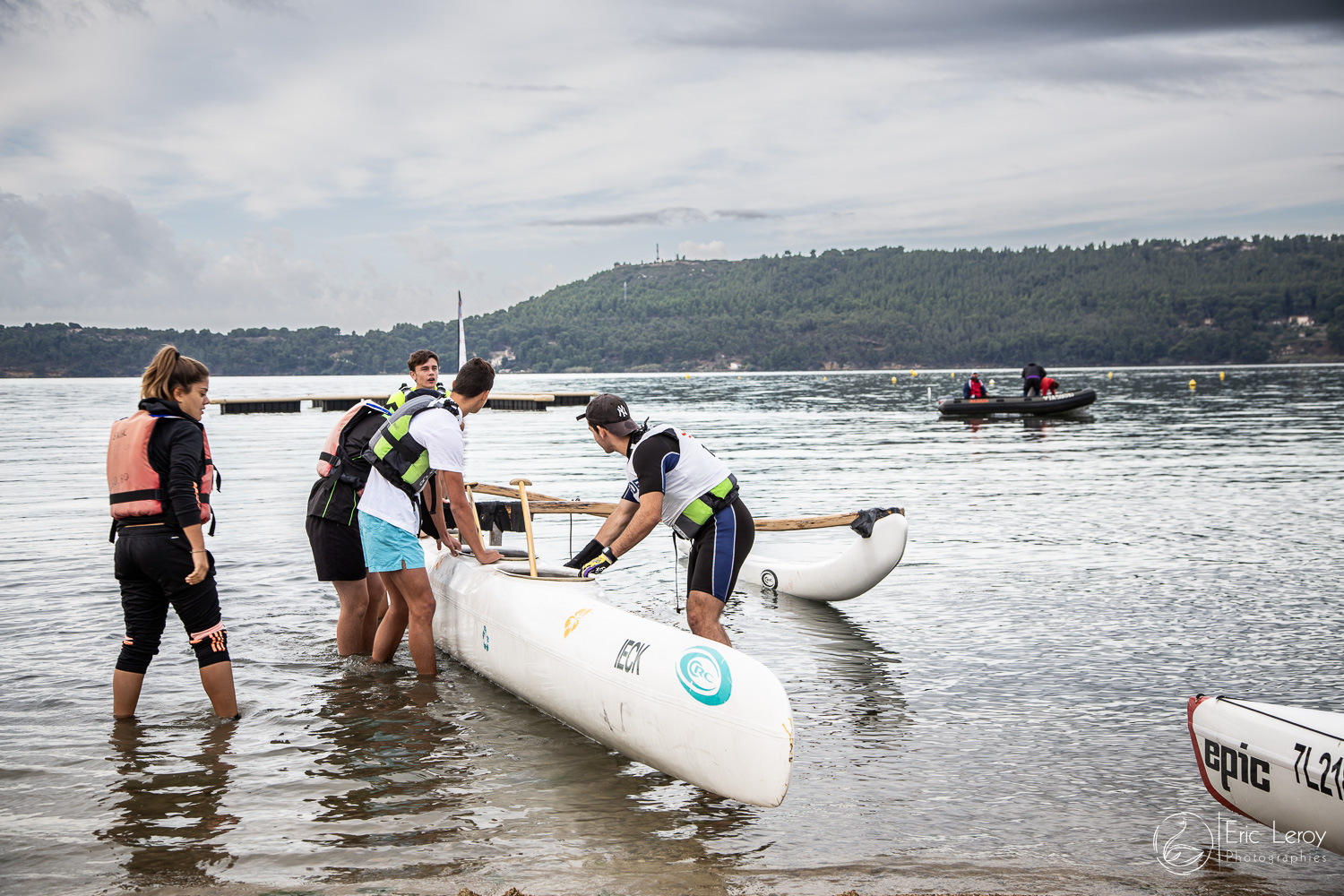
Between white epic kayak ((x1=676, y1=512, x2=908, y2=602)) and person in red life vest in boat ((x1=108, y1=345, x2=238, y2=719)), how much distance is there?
4883mm

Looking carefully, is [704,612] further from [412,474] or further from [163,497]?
[163,497]

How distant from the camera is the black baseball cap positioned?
5.62 metres

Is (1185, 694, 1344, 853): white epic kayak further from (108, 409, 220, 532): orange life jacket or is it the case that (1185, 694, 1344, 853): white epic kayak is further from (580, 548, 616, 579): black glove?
(108, 409, 220, 532): orange life jacket

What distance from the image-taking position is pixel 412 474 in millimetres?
6102

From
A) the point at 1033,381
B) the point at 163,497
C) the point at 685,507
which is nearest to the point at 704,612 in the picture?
the point at 685,507

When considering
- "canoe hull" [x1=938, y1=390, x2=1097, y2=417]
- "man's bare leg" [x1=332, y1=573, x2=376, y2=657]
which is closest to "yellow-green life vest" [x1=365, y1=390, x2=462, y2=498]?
"man's bare leg" [x1=332, y1=573, x2=376, y2=657]

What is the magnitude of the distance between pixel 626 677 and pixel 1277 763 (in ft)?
9.50

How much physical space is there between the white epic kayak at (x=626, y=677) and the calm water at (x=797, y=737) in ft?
0.75

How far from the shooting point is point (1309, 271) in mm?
182125

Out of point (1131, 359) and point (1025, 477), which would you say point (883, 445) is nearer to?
point (1025, 477)

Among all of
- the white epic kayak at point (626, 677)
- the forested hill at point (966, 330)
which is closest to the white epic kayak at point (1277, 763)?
the white epic kayak at point (626, 677)

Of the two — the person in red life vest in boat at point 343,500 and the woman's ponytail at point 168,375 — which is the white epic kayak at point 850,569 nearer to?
the person in red life vest in boat at point 343,500

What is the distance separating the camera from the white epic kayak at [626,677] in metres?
4.39

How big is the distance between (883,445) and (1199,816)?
77.7 ft
